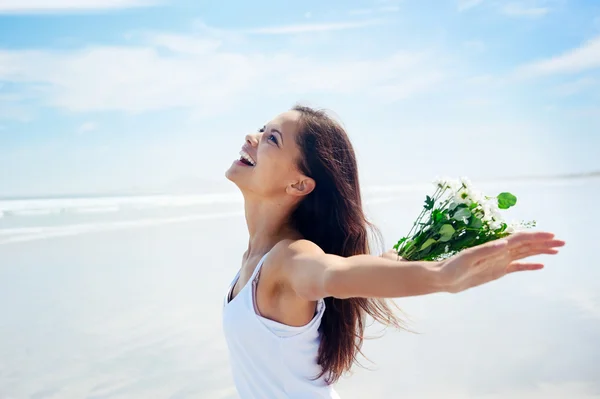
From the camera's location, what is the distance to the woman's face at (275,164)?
264cm

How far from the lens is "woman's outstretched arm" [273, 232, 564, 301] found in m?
1.74

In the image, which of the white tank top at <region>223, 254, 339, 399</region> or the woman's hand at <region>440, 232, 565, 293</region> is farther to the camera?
the white tank top at <region>223, 254, 339, 399</region>

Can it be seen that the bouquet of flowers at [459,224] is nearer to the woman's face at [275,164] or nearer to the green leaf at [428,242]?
the green leaf at [428,242]

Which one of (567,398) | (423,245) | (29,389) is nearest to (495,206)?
(423,245)

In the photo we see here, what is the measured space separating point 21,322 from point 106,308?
84 cm

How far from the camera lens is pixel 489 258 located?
176 centimetres

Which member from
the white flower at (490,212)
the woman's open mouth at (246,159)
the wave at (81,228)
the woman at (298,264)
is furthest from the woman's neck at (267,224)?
the wave at (81,228)

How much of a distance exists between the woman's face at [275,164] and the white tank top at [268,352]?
0.37 meters

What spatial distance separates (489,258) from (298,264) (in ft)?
2.30

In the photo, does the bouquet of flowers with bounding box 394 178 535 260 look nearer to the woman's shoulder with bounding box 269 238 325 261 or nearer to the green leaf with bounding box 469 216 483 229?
the green leaf with bounding box 469 216 483 229

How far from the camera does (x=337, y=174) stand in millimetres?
2611

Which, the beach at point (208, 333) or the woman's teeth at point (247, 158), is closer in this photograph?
the woman's teeth at point (247, 158)

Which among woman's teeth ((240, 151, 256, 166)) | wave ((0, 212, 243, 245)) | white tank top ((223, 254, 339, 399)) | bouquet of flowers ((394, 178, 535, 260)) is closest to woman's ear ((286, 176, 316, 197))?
woman's teeth ((240, 151, 256, 166))

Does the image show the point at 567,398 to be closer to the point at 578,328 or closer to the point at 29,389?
the point at 578,328
